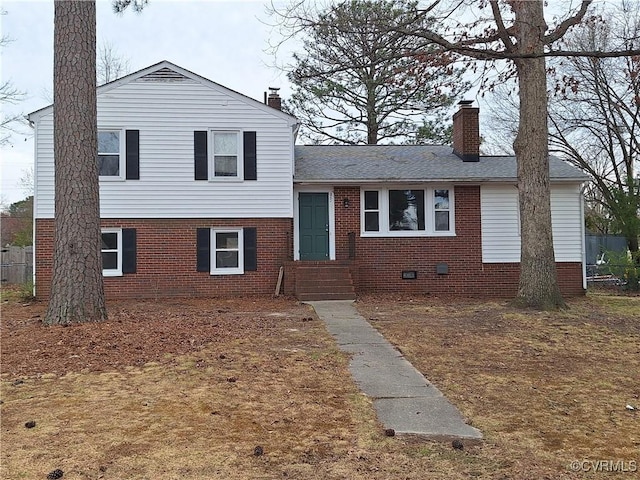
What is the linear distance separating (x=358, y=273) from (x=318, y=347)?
737 centimetres

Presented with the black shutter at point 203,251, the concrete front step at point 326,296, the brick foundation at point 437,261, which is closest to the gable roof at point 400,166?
the brick foundation at point 437,261

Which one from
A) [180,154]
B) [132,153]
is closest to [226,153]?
[180,154]

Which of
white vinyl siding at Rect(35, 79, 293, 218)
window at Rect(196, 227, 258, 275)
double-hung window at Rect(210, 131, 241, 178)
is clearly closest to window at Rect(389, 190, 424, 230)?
white vinyl siding at Rect(35, 79, 293, 218)

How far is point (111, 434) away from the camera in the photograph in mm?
3994

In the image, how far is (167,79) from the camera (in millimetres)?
14367

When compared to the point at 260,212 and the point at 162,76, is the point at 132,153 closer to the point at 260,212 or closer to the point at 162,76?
the point at 162,76

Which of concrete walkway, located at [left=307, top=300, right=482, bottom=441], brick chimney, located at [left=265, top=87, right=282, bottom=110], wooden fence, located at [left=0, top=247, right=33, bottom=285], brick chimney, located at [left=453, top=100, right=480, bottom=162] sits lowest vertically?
A: concrete walkway, located at [left=307, top=300, right=482, bottom=441]

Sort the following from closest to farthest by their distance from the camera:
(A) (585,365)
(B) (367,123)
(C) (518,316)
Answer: (A) (585,365) < (C) (518,316) < (B) (367,123)

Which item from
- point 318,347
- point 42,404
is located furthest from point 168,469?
point 318,347

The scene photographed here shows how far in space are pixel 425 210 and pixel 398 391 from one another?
10474 millimetres

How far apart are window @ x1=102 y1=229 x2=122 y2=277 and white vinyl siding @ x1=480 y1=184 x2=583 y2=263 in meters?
9.71

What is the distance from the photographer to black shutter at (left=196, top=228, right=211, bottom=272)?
47.2ft

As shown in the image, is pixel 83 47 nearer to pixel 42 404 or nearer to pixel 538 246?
pixel 42 404

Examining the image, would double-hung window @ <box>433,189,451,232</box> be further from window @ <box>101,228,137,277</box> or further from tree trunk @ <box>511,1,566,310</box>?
window @ <box>101,228,137,277</box>
